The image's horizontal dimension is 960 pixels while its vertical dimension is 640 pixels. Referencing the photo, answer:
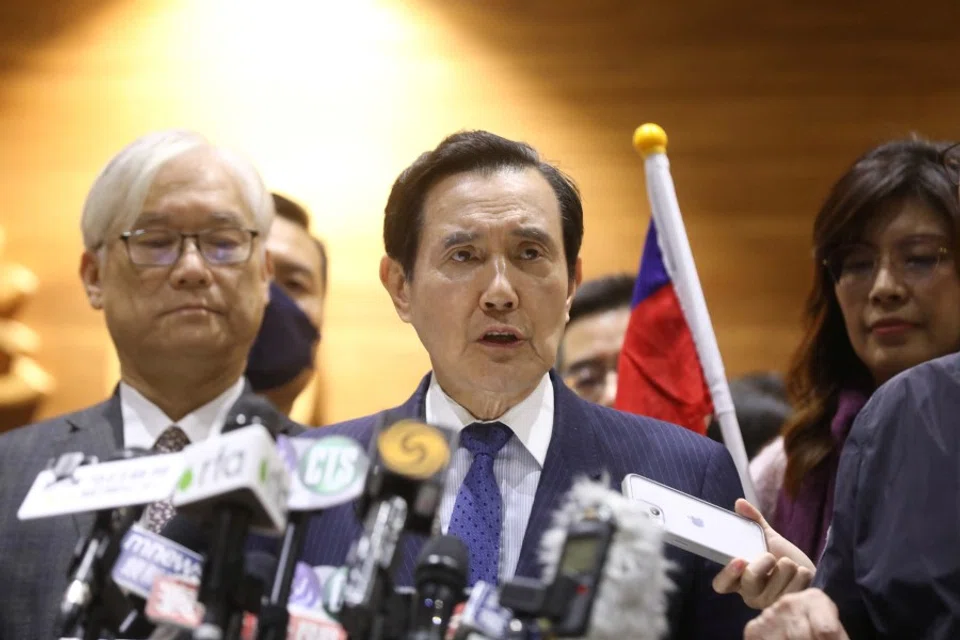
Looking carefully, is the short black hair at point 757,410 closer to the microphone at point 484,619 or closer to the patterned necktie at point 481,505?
the patterned necktie at point 481,505

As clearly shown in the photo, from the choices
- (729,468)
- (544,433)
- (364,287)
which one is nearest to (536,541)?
(544,433)

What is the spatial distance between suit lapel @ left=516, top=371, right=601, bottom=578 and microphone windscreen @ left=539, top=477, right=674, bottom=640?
0.67 meters

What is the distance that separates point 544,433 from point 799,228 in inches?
70.9

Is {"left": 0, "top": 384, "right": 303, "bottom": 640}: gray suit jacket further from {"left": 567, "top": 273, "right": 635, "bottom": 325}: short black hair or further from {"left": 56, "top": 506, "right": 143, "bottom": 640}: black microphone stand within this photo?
{"left": 567, "top": 273, "right": 635, "bottom": 325}: short black hair

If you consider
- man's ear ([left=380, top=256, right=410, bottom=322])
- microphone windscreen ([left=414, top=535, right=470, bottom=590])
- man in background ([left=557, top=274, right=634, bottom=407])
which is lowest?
microphone windscreen ([left=414, top=535, right=470, bottom=590])

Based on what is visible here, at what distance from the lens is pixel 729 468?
188cm

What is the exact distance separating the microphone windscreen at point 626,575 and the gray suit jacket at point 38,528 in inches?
41.4

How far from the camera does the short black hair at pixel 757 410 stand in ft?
10.1

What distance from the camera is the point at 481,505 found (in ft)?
5.78

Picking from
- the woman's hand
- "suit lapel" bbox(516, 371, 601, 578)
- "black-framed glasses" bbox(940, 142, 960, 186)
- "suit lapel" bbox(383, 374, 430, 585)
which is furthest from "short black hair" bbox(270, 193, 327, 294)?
the woman's hand

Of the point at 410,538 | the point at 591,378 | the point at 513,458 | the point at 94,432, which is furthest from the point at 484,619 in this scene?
the point at 591,378

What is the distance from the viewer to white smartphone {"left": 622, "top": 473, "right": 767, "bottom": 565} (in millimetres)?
1337

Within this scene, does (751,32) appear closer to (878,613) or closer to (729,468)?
(729,468)

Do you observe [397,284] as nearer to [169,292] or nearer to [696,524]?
[169,292]
